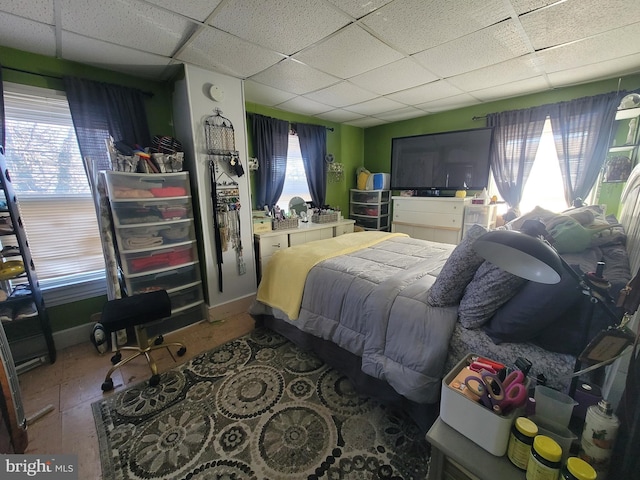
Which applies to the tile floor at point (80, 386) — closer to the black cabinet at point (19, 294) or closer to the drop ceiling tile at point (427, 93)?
the black cabinet at point (19, 294)

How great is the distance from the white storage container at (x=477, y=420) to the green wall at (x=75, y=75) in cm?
293

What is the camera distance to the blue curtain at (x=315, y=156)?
3939 mm

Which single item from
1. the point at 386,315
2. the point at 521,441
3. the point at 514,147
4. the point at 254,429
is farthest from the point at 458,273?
the point at 514,147

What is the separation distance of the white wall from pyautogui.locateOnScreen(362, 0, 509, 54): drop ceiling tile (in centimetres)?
146

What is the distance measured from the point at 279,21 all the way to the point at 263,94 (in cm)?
144

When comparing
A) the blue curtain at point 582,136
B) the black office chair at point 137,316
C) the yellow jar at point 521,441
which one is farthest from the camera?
the blue curtain at point 582,136

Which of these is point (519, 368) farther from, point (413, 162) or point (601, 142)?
point (413, 162)

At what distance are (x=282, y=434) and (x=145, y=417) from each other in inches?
33.6

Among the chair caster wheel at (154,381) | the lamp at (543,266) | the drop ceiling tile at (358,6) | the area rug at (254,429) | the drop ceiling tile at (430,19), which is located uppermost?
the drop ceiling tile at (358,6)

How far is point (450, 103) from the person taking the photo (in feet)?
11.3

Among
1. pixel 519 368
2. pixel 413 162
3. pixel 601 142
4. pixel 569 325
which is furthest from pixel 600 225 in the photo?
pixel 413 162

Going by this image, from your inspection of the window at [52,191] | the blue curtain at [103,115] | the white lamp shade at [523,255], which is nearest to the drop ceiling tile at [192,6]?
the blue curtain at [103,115]

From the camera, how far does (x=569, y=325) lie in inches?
41.1

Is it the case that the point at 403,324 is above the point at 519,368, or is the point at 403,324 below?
below
